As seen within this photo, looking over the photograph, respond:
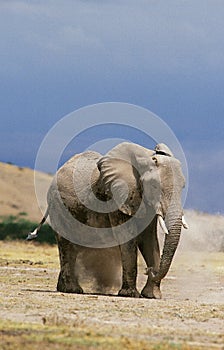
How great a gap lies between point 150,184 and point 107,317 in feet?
15.6

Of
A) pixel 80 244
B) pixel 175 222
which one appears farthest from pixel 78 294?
pixel 175 222

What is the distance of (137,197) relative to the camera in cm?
2241

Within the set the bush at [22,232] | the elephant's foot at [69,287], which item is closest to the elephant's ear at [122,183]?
the elephant's foot at [69,287]

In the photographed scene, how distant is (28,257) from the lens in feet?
136

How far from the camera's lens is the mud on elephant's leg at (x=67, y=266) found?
2458 centimetres

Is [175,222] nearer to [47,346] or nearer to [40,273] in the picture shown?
[47,346]

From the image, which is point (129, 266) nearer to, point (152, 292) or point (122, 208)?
point (152, 292)

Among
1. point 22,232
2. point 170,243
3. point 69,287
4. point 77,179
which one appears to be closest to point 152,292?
point 170,243

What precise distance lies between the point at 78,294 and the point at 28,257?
18.0 metres

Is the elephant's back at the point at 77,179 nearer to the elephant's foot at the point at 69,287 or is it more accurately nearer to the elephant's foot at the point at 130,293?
the elephant's foot at the point at 69,287

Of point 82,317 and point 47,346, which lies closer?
point 47,346

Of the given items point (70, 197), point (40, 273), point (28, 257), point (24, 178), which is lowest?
point (24, 178)

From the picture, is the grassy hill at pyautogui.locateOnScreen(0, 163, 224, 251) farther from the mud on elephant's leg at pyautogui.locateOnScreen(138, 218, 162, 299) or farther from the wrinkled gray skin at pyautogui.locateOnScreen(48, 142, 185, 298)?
the mud on elephant's leg at pyautogui.locateOnScreen(138, 218, 162, 299)

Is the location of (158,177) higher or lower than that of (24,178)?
higher
